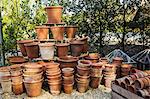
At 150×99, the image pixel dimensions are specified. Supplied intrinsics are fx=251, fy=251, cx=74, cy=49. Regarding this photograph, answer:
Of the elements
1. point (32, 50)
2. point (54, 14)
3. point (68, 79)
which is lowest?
point (68, 79)

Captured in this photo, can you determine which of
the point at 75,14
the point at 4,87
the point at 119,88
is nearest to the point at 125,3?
the point at 75,14

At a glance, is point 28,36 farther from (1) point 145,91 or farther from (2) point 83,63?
(1) point 145,91

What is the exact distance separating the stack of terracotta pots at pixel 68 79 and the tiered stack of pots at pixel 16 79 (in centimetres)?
73

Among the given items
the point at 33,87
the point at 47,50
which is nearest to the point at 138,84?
the point at 33,87

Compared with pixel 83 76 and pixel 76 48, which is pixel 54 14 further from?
pixel 83 76

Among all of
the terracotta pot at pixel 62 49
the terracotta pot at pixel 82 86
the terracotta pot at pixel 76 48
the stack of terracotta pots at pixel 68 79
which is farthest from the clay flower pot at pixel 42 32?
the terracotta pot at pixel 82 86

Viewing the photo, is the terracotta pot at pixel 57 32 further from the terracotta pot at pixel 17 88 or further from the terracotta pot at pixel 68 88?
the terracotta pot at pixel 17 88

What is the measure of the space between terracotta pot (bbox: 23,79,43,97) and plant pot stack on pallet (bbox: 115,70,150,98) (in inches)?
52.8

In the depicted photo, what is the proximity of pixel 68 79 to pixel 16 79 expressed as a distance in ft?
2.83

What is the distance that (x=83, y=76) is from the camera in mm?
4211

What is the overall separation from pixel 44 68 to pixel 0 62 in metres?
1.42

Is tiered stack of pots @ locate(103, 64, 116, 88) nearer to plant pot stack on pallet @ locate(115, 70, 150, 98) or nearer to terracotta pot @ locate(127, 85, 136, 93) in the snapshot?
plant pot stack on pallet @ locate(115, 70, 150, 98)

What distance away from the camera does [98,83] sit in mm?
4395

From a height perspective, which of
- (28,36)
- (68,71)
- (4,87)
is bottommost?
(4,87)
